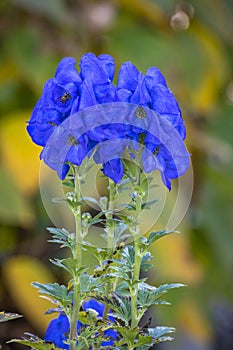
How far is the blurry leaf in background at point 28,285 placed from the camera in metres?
1.31

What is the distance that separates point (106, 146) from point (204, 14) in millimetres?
1165

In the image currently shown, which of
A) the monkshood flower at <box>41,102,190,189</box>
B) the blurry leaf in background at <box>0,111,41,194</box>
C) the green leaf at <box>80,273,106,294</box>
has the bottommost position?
the green leaf at <box>80,273,106,294</box>

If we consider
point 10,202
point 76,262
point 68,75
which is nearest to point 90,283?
point 76,262

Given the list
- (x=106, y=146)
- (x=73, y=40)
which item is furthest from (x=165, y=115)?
(x=73, y=40)

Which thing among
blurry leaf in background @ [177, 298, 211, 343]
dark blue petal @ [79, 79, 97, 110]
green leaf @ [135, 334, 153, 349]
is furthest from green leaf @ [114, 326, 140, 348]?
blurry leaf in background @ [177, 298, 211, 343]

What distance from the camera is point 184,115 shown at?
1.51 meters

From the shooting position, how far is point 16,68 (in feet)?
4.63

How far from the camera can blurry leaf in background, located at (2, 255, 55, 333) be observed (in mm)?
1311

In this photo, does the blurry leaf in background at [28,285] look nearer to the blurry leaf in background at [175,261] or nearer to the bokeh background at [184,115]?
the bokeh background at [184,115]

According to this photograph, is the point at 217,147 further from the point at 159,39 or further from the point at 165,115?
the point at 165,115

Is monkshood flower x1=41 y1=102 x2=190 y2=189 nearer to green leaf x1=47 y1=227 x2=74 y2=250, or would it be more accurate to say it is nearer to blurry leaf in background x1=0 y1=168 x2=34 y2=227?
green leaf x1=47 y1=227 x2=74 y2=250

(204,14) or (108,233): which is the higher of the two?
(204,14)

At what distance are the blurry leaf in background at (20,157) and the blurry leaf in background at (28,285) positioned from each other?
0.41 ft

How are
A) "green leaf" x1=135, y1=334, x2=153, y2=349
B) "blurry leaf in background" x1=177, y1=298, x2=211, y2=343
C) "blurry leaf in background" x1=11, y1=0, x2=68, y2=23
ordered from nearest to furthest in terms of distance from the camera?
"green leaf" x1=135, y1=334, x2=153, y2=349
"blurry leaf in background" x1=11, y1=0, x2=68, y2=23
"blurry leaf in background" x1=177, y1=298, x2=211, y2=343
